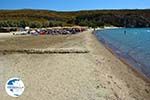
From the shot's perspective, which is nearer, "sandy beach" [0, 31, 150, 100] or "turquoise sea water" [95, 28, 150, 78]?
"sandy beach" [0, 31, 150, 100]

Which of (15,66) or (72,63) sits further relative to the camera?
(72,63)

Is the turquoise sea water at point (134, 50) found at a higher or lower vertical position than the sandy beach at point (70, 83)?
lower

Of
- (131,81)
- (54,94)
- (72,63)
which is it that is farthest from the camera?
(72,63)

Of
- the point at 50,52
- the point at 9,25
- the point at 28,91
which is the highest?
the point at 28,91

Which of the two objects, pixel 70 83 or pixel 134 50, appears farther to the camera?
pixel 134 50

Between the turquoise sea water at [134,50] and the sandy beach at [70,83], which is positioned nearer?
the sandy beach at [70,83]

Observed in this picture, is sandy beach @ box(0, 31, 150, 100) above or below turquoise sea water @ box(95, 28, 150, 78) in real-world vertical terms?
above

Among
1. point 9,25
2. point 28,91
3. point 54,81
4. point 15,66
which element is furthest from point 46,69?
point 9,25

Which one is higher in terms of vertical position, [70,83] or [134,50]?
[70,83]

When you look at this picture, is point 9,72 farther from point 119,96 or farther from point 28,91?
point 119,96

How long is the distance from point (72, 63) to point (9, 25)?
102 metres

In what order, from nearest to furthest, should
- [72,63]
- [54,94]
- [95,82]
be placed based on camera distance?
[54,94], [95,82], [72,63]

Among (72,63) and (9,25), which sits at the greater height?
(72,63)

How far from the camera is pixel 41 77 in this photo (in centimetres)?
1631
